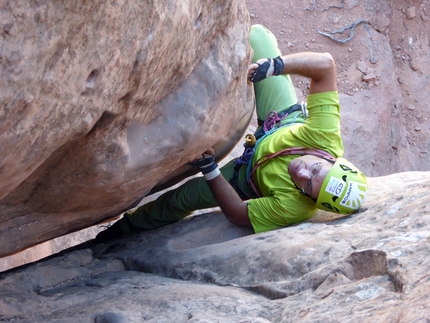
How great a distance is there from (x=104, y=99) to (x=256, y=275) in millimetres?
1024

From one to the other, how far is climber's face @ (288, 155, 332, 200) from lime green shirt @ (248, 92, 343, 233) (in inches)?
3.0

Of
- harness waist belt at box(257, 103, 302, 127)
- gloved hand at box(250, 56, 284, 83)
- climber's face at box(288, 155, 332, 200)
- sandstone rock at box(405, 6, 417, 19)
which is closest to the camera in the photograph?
gloved hand at box(250, 56, 284, 83)

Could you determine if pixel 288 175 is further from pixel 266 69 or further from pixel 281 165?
pixel 266 69

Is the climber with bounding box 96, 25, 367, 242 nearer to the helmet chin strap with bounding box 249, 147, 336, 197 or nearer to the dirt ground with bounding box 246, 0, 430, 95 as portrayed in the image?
the helmet chin strap with bounding box 249, 147, 336, 197

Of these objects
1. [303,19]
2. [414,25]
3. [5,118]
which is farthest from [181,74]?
[414,25]

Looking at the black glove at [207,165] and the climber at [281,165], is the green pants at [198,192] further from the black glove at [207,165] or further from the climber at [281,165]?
the black glove at [207,165]

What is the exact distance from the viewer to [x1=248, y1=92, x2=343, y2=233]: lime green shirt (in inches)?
112

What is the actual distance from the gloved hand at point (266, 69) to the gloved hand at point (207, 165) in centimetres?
43

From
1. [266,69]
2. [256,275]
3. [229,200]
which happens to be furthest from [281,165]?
[256,275]

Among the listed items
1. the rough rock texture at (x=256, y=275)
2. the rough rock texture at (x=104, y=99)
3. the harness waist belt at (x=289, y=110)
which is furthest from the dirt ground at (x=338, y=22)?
the rough rock texture at (x=104, y=99)

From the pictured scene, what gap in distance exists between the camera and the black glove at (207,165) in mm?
2807

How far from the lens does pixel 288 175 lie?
2.93 m

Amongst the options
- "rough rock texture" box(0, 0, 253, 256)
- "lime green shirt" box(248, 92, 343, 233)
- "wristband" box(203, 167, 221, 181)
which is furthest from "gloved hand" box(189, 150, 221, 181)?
"lime green shirt" box(248, 92, 343, 233)

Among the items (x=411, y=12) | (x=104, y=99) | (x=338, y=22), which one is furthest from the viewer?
(x=411, y=12)
